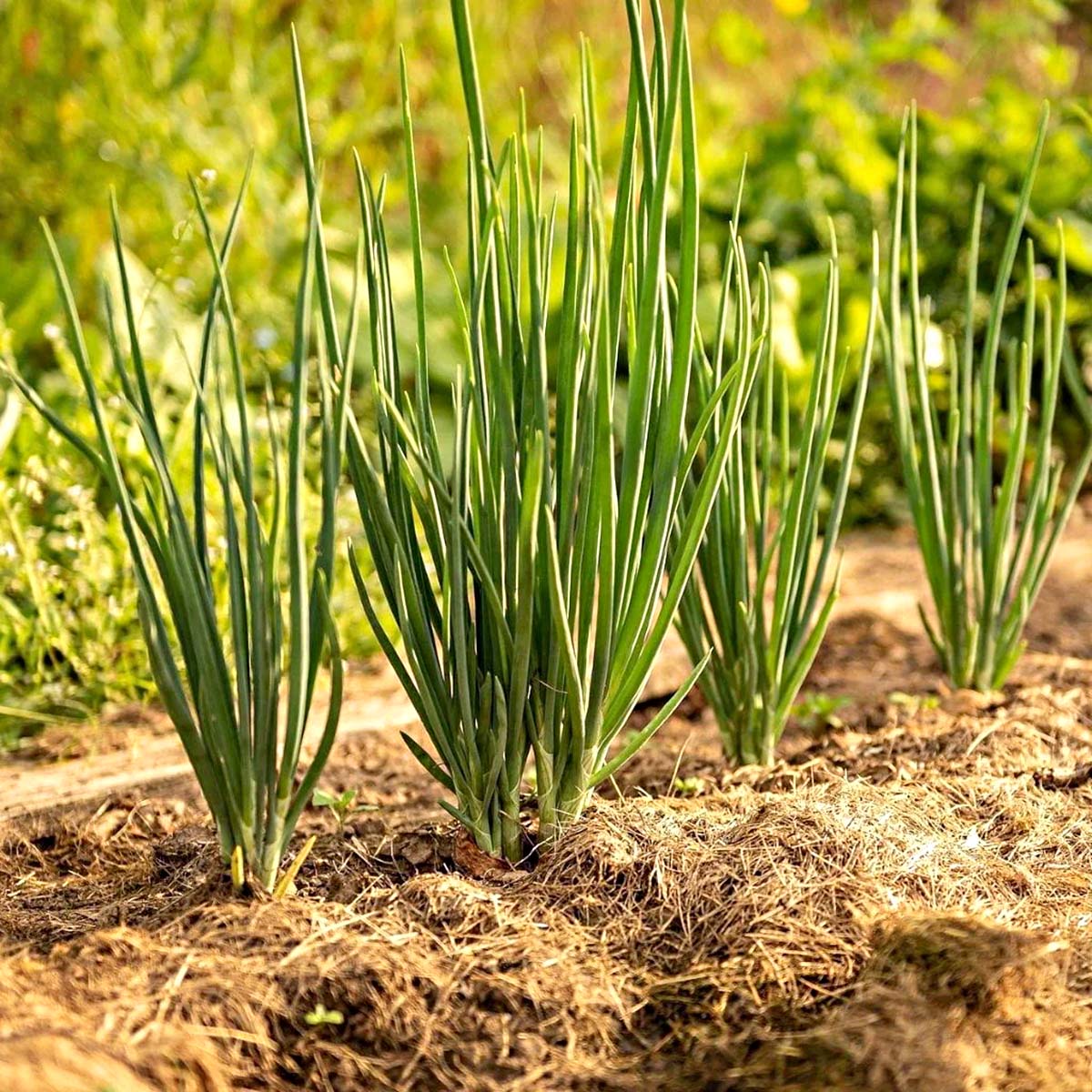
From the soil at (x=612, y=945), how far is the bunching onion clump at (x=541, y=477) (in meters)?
0.14

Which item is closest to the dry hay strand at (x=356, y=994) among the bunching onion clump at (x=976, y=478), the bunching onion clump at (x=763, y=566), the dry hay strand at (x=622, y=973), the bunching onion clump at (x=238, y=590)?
the dry hay strand at (x=622, y=973)

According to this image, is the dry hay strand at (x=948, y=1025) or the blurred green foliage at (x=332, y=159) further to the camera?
the blurred green foliage at (x=332, y=159)

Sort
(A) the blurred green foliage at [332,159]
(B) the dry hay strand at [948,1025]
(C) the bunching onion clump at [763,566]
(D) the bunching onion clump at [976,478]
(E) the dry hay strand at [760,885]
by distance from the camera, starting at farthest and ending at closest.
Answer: (A) the blurred green foliage at [332,159] < (D) the bunching onion clump at [976,478] < (C) the bunching onion clump at [763,566] < (E) the dry hay strand at [760,885] < (B) the dry hay strand at [948,1025]

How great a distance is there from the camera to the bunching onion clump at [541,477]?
138cm

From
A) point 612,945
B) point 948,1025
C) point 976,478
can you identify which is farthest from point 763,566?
point 948,1025

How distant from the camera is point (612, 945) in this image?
4.43ft

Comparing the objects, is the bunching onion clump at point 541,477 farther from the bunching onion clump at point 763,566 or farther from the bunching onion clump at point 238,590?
the bunching onion clump at point 763,566

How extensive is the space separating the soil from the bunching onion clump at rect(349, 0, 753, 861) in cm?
14

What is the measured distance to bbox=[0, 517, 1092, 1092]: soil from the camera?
1175mm

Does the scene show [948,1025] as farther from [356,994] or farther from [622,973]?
[356,994]

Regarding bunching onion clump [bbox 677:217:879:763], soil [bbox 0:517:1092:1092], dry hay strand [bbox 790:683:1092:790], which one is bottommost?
dry hay strand [bbox 790:683:1092:790]

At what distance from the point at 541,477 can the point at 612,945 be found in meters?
0.49

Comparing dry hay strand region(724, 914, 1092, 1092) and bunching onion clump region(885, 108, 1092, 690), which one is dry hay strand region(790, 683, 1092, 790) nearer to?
bunching onion clump region(885, 108, 1092, 690)

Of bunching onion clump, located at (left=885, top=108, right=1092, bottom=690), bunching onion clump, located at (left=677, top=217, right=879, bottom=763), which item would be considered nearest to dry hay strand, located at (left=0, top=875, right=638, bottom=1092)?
bunching onion clump, located at (left=677, top=217, right=879, bottom=763)
